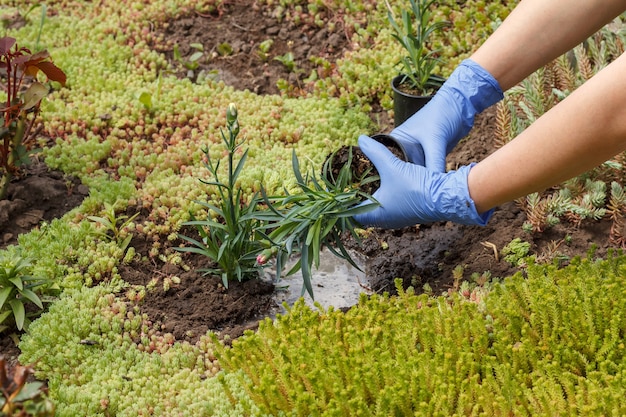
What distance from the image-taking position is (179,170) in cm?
453

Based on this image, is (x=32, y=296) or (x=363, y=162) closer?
(x=32, y=296)

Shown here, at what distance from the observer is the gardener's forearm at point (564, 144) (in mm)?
2865

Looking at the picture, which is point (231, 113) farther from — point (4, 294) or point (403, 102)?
point (403, 102)

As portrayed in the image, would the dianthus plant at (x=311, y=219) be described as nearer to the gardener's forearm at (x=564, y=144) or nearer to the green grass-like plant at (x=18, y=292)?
the gardener's forearm at (x=564, y=144)

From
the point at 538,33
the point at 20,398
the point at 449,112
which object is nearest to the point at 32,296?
the point at 20,398

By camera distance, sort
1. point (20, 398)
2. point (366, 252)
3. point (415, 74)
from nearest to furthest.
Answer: point (20, 398), point (366, 252), point (415, 74)

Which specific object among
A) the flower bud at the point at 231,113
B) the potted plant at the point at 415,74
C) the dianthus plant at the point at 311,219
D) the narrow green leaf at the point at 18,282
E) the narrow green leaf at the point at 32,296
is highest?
the flower bud at the point at 231,113

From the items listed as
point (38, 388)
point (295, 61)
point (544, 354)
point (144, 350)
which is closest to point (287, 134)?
point (295, 61)

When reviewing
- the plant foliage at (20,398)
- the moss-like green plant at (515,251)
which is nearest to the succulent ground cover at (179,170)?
the moss-like green plant at (515,251)

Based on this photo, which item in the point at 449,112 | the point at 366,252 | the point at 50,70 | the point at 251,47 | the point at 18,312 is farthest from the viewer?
the point at 251,47

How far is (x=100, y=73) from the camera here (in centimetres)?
532

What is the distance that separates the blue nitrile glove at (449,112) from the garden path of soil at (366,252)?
1.74 feet

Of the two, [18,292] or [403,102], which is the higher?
[403,102]

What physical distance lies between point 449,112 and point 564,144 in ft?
3.57
